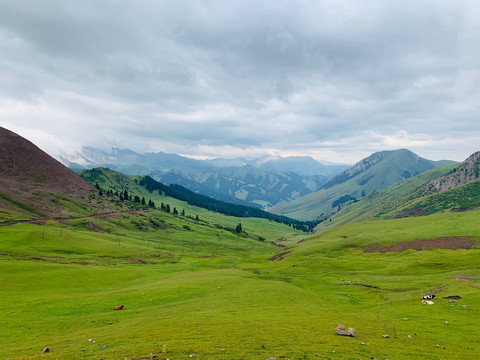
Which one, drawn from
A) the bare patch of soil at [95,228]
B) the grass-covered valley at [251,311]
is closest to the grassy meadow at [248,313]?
the grass-covered valley at [251,311]

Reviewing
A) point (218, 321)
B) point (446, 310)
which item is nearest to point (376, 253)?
point (446, 310)

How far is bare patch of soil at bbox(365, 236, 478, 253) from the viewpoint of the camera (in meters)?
96.6

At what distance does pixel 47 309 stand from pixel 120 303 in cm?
1048

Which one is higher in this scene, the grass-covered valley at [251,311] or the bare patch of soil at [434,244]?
the bare patch of soil at [434,244]

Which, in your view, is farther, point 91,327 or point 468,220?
point 468,220

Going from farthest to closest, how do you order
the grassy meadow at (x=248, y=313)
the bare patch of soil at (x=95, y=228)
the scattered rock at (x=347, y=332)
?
1. the bare patch of soil at (x=95, y=228)
2. the scattered rock at (x=347, y=332)
3. the grassy meadow at (x=248, y=313)

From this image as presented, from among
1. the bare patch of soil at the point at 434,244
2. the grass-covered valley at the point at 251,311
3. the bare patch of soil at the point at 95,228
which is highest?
the bare patch of soil at the point at 434,244

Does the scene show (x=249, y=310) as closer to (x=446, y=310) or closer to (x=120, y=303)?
(x=120, y=303)

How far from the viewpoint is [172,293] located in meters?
52.6

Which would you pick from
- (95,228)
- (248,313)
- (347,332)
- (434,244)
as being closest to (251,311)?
(248,313)

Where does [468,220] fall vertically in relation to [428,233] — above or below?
above

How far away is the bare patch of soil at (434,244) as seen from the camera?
96.6 m

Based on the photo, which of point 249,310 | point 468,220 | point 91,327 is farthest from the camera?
point 468,220

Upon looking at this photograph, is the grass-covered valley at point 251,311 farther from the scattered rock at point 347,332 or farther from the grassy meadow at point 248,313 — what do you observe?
the scattered rock at point 347,332
